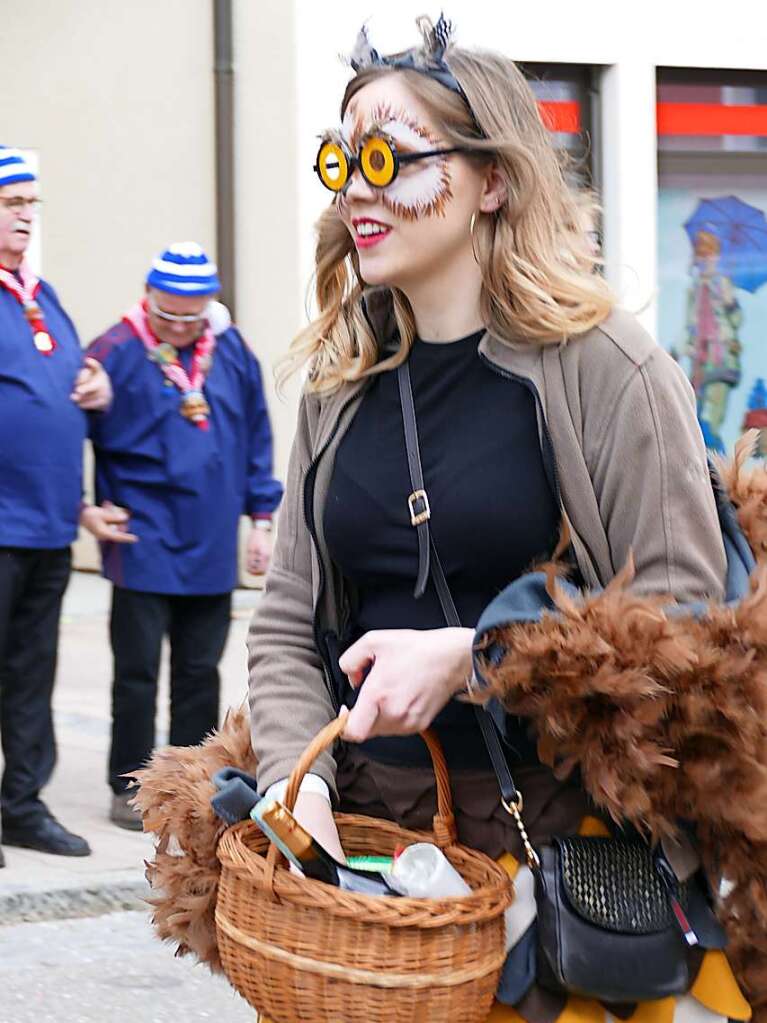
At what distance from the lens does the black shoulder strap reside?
2254mm

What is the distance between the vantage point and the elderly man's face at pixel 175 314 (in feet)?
19.6

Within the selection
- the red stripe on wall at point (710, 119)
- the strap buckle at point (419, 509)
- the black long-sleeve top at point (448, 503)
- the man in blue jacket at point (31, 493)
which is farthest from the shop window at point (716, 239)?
the strap buckle at point (419, 509)

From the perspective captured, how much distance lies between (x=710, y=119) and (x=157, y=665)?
6.74 metres

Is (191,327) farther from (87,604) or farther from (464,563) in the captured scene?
(87,604)

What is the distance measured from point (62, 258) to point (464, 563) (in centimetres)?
937

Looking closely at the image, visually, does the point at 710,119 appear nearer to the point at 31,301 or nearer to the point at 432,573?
the point at 31,301

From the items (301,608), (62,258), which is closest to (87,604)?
(62,258)

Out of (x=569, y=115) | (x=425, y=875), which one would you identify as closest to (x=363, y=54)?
(x=425, y=875)

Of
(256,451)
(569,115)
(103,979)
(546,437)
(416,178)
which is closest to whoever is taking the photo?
(546,437)

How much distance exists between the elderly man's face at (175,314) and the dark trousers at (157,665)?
0.85m

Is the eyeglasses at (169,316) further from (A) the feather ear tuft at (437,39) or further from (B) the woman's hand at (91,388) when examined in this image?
(A) the feather ear tuft at (437,39)

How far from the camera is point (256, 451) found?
20.5ft

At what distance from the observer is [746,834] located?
2160 millimetres

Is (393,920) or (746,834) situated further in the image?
(746,834)
